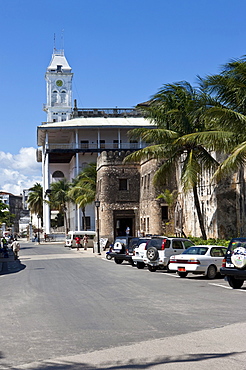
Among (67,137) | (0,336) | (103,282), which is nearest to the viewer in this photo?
(0,336)

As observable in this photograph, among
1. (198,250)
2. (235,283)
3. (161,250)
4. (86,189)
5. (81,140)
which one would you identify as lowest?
(235,283)

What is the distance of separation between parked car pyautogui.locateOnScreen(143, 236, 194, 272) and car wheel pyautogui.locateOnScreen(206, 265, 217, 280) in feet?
12.0

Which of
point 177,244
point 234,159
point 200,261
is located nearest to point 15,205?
point 177,244

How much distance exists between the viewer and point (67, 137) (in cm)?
8475

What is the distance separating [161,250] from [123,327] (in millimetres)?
14682

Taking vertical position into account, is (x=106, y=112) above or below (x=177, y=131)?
above

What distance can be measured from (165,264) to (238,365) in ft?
56.3

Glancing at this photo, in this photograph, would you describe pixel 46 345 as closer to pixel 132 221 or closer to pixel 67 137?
pixel 132 221

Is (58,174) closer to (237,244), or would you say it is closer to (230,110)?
(230,110)

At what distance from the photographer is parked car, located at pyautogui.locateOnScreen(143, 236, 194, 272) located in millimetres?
24391

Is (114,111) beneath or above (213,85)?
above

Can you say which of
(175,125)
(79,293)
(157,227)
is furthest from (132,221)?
(79,293)

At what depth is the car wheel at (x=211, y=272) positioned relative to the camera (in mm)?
20828

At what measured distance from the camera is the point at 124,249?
3073 cm
